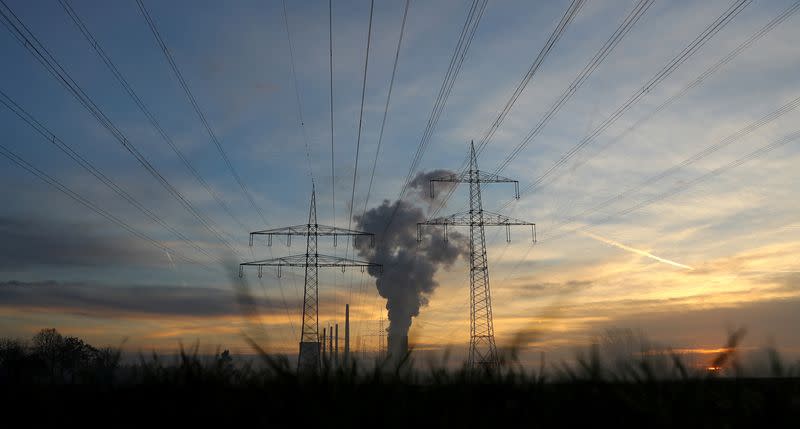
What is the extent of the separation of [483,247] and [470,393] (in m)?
44.7

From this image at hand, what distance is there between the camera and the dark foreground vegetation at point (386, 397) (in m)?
4.80

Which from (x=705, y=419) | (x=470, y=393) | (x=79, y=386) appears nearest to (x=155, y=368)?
(x=79, y=386)

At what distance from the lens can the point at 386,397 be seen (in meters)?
5.20

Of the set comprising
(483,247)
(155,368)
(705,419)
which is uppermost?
(483,247)

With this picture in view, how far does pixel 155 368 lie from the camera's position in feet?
21.3

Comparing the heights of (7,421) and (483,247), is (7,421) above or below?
below

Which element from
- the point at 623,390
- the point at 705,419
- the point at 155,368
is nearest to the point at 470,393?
the point at 623,390

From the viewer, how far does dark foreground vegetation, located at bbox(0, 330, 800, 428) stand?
4.80 m

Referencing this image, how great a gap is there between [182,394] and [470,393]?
2.40m

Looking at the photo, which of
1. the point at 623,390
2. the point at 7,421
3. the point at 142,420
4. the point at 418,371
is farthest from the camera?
the point at 418,371

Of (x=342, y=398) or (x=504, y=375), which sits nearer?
(x=342, y=398)

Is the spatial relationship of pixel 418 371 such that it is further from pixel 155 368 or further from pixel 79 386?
pixel 79 386

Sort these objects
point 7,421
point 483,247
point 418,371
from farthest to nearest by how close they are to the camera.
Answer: point 483,247, point 418,371, point 7,421

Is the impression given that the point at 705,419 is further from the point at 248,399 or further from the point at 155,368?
the point at 155,368
